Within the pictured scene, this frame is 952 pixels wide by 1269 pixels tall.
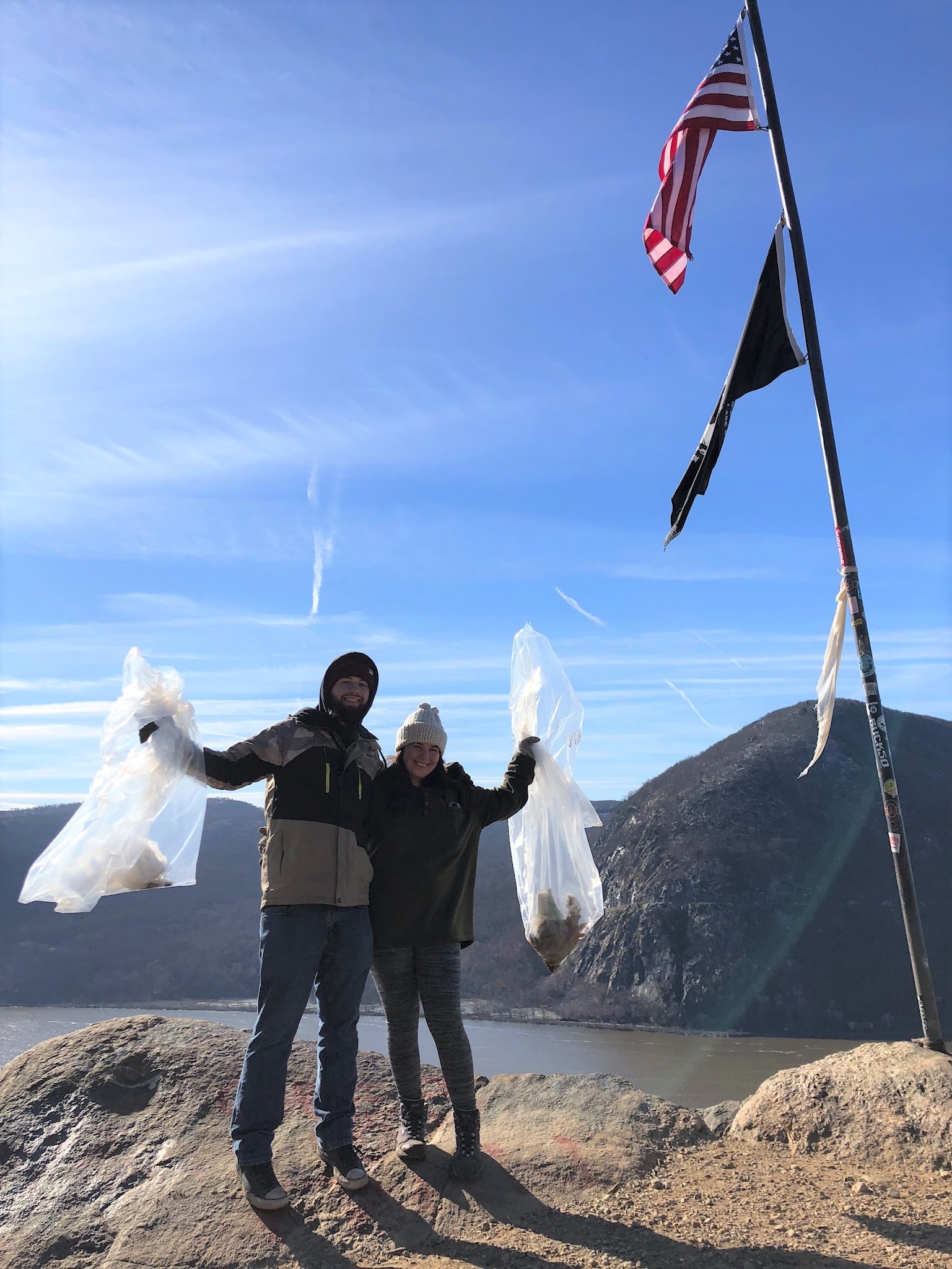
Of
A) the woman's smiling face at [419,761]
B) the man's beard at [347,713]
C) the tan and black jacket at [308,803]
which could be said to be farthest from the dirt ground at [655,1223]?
the man's beard at [347,713]

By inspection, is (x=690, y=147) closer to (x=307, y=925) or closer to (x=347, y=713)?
(x=347, y=713)

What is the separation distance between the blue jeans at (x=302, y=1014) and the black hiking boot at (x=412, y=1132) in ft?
0.80

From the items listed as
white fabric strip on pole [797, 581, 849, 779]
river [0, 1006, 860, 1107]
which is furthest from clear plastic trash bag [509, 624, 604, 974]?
river [0, 1006, 860, 1107]

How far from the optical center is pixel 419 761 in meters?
3.61

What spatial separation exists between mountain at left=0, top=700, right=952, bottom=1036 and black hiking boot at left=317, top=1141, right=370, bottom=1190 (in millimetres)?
39416

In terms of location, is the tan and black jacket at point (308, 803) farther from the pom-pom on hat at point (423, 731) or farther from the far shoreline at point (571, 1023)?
the far shoreline at point (571, 1023)

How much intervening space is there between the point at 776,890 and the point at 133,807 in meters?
47.2

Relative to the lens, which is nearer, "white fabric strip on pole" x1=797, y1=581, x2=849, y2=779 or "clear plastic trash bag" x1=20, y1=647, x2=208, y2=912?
"clear plastic trash bag" x1=20, y1=647, x2=208, y2=912

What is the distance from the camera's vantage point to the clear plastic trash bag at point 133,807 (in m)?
3.39

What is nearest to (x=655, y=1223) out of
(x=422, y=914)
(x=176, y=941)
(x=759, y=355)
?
(x=422, y=914)

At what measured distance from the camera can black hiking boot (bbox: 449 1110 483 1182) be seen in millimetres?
3285

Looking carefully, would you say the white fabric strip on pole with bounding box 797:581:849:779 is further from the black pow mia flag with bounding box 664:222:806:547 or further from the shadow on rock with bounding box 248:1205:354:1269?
the shadow on rock with bounding box 248:1205:354:1269

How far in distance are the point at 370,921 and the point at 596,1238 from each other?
1330 mm

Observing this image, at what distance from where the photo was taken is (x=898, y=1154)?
141 inches
